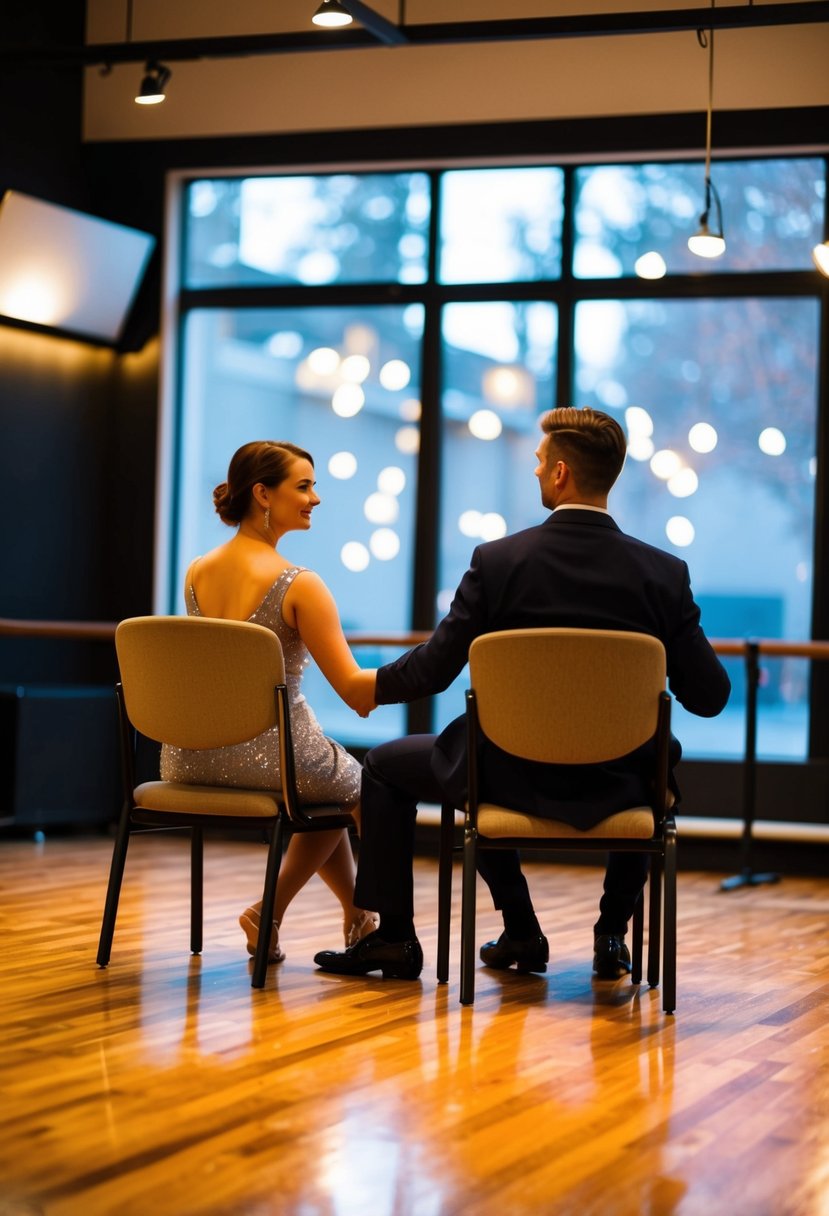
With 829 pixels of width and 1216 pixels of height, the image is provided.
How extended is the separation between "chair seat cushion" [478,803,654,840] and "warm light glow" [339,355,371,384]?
14.3 feet

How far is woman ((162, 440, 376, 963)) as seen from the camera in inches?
141

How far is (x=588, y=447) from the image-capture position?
11.3ft

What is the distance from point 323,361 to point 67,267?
1273 mm

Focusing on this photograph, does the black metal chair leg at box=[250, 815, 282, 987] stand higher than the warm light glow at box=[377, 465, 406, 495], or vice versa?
the warm light glow at box=[377, 465, 406, 495]

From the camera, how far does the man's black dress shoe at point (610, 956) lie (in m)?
3.78

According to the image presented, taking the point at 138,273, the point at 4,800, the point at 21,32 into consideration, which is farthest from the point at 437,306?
the point at 4,800

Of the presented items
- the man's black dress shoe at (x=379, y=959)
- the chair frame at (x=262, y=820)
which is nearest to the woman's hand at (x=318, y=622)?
the chair frame at (x=262, y=820)

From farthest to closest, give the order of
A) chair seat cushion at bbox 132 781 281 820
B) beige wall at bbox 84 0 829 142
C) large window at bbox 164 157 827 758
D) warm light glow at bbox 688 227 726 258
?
large window at bbox 164 157 827 758 < beige wall at bbox 84 0 829 142 < warm light glow at bbox 688 227 726 258 < chair seat cushion at bbox 132 781 281 820

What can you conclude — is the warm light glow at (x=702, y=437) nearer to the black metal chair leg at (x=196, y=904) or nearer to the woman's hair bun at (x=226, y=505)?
the woman's hair bun at (x=226, y=505)

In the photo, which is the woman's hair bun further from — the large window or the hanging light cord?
the large window

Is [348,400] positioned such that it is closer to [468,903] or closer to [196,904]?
[196,904]

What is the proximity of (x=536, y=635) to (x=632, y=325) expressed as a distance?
13.5 ft

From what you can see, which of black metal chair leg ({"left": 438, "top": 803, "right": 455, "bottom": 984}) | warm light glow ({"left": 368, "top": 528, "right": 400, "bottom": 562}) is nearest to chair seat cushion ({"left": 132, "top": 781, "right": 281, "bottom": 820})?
black metal chair leg ({"left": 438, "top": 803, "right": 455, "bottom": 984})

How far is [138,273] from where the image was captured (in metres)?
7.40
